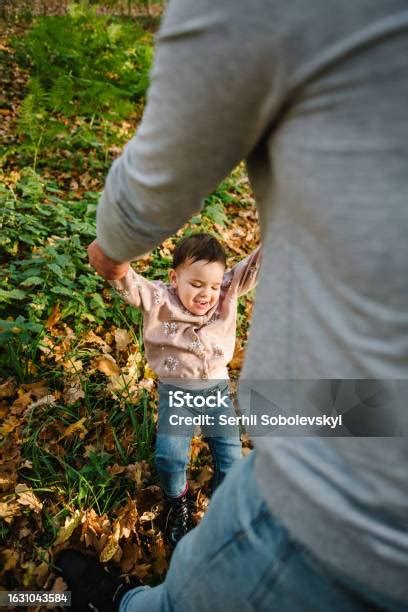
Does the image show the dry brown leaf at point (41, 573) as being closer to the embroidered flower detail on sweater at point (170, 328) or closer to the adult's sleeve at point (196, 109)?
the embroidered flower detail on sweater at point (170, 328)

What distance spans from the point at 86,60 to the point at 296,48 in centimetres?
576

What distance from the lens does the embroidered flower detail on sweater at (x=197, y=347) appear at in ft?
7.32

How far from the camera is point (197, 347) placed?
7.36 ft

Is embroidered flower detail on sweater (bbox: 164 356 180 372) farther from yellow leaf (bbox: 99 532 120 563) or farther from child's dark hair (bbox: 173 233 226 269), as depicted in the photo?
yellow leaf (bbox: 99 532 120 563)

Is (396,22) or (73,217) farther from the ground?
(73,217)

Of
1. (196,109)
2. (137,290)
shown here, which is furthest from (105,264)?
(137,290)

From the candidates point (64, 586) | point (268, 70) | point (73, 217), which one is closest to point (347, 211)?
point (268, 70)

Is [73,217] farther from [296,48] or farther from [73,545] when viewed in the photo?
[296,48]

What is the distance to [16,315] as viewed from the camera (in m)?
3.25

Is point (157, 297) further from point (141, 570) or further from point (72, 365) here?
point (141, 570)

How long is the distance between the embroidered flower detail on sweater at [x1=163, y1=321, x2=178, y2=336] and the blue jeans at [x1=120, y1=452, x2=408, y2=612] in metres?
1.24

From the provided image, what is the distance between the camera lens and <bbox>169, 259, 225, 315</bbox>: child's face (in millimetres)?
2150

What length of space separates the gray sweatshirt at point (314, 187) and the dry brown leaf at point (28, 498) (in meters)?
1.98

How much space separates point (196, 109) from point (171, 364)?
1.64 metres
